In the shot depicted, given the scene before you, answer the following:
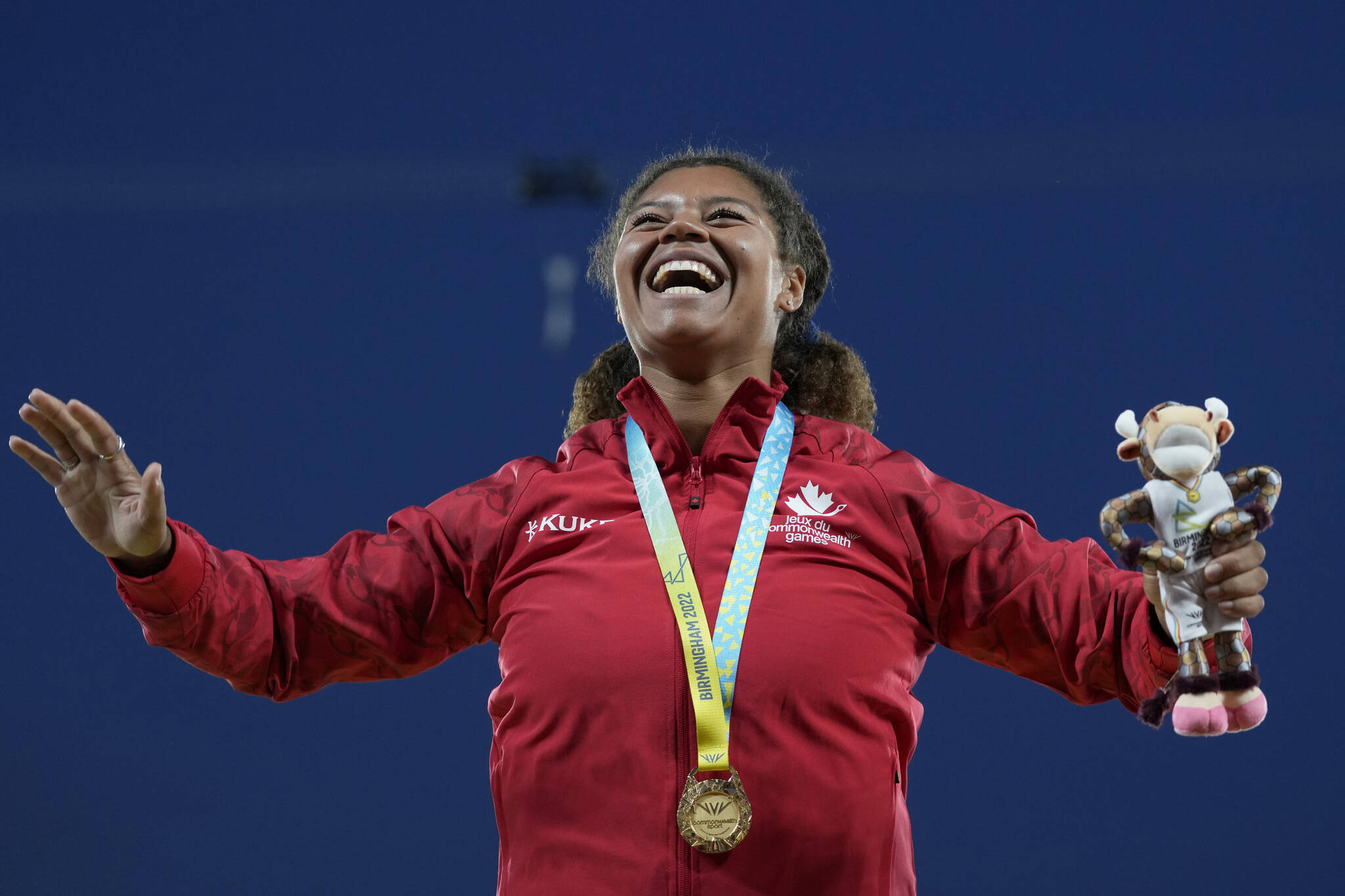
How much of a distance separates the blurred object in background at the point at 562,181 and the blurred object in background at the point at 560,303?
19 cm

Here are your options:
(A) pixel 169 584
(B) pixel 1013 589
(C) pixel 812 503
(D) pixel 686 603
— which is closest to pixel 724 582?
(D) pixel 686 603

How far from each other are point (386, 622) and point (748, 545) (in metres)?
0.44

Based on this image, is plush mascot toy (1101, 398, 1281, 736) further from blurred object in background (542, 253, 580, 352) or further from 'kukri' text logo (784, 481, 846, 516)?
blurred object in background (542, 253, 580, 352)

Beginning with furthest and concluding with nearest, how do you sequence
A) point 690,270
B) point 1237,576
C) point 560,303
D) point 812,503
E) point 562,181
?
point 560,303
point 562,181
point 690,270
point 812,503
point 1237,576

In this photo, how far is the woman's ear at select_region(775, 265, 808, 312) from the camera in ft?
6.22

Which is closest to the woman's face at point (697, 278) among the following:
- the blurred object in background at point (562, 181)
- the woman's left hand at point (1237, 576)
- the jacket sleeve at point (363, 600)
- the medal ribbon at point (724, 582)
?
the medal ribbon at point (724, 582)

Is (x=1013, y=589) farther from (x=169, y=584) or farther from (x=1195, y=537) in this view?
(x=169, y=584)

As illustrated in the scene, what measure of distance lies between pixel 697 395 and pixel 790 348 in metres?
0.29

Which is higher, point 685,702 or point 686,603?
point 686,603

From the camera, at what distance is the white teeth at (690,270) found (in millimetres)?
Answer: 1709

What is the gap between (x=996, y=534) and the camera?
152 cm

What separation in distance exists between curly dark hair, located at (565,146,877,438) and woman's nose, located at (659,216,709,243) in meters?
0.16

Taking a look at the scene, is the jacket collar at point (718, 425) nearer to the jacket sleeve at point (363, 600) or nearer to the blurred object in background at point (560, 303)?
the jacket sleeve at point (363, 600)

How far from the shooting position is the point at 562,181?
11.2ft
